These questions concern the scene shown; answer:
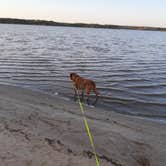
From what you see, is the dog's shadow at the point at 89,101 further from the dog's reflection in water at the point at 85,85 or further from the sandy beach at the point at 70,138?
the sandy beach at the point at 70,138

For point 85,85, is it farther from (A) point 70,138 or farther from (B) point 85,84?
(A) point 70,138

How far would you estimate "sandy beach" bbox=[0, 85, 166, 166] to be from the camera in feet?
15.8

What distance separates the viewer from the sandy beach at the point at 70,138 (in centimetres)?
480

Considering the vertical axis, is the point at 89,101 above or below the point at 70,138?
below

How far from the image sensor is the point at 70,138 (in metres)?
5.71

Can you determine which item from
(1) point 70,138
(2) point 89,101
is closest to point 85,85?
(2) point 89,101

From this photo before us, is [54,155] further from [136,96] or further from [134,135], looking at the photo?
[136,96]

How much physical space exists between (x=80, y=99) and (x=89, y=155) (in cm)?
547

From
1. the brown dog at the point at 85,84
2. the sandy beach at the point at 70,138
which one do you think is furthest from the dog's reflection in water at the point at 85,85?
the sandy beach at the point at 70,138

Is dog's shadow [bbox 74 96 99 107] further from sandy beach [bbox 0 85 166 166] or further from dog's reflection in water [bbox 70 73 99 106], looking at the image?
sandy beach [bbox 0 85 166 166]

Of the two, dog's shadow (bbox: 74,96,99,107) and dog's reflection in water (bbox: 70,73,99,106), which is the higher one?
dog's reflection in water (bbox: 70,73,99,106)

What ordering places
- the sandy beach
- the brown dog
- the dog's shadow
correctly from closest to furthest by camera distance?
the sandy beach < the brown dog < the dog's shadow

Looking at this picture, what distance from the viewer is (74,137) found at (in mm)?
5789

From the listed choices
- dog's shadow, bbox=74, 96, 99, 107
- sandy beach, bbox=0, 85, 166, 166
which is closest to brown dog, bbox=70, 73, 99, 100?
dog's shadow, bbox=74, 96, 99, 107
